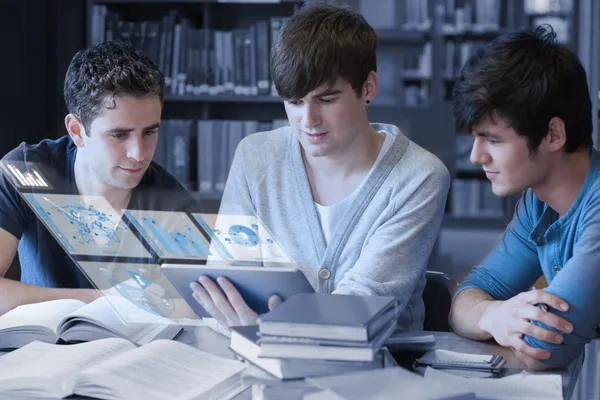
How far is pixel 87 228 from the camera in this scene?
1576 mm

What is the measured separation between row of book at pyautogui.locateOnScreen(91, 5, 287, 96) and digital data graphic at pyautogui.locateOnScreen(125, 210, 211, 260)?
1295 millimetres

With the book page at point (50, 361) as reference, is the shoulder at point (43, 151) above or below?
above

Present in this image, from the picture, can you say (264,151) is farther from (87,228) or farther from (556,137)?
(556,137)

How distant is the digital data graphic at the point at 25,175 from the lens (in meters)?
1.77

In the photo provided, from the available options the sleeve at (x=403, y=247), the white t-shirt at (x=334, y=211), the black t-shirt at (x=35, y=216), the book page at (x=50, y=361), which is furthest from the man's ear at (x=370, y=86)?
the book page at (x=50, y=361)

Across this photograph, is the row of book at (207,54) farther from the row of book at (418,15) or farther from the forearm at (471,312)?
the forearm at (471,312)

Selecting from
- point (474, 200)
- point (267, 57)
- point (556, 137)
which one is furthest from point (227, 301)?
point (474, 200)

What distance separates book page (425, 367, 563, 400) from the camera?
3.68ft

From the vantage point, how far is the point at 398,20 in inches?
123

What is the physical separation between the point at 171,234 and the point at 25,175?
482mm

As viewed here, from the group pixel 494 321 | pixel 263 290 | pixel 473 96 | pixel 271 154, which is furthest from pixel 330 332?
pixel 271 154

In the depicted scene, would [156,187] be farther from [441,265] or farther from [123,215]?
[441,265]

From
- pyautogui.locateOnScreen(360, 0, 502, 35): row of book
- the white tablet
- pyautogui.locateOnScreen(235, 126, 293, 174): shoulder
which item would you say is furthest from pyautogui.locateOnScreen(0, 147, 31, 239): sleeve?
pyautogui.locateOnScreen(360, 0, 502, 35): row of book

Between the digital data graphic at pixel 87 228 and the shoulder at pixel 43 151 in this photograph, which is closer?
the digital data graphic at pixel 87 228
